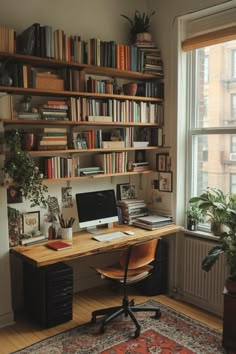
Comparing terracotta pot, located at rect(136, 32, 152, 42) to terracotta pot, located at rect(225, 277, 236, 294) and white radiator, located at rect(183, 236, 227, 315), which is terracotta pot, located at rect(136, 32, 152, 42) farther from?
terracotta pot, located at rect(225, 277, 236, 294)

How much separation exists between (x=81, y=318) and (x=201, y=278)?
118cm

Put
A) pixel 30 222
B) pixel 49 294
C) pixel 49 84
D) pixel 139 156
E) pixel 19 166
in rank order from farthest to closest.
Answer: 1. pixel 139 156
2. pixel 30 222
3. pixel 49 84
4. pixel 49 294
5. pixel 19 166

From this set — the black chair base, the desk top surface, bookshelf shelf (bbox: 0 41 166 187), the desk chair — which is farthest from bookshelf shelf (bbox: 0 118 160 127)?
the black chair base

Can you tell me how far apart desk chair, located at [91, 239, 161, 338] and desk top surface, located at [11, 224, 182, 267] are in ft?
0.56

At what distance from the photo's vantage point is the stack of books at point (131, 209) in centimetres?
386

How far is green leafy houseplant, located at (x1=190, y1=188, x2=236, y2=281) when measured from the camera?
2.93 m

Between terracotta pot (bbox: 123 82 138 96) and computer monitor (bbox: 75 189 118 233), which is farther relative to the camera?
terracotta pot (bbox: 123 82 138 96)

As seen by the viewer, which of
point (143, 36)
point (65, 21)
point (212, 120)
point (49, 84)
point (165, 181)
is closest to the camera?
point (49, 84)

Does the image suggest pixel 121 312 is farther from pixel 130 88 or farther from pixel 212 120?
pixel 130 88

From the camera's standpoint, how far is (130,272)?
10.1 feet

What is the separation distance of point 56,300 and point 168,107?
217 cm

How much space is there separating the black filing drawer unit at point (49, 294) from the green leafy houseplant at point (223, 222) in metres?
1.18

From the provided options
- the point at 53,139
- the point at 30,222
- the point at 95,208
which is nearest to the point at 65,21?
the point at 53,139

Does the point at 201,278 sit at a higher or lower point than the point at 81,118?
lower
